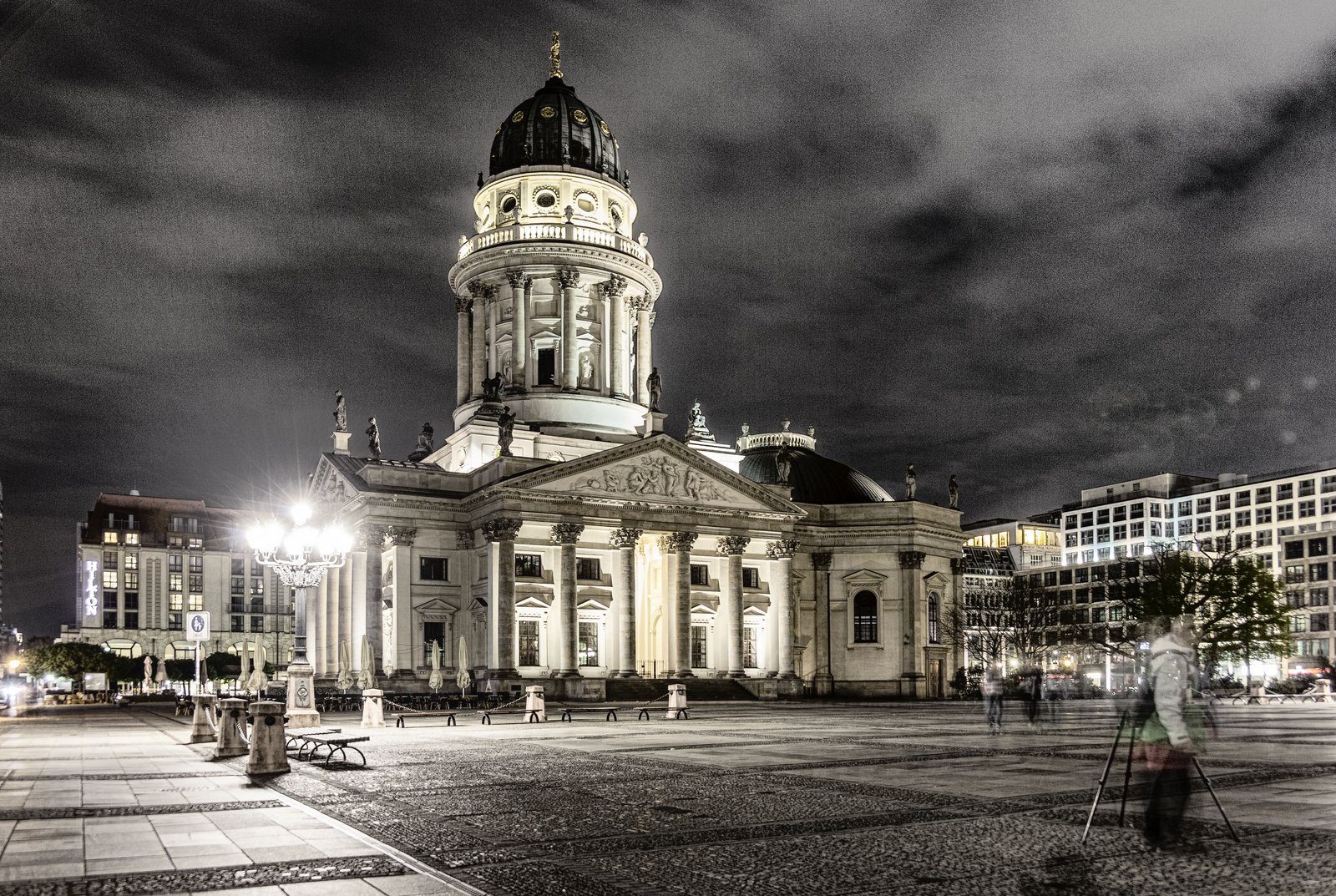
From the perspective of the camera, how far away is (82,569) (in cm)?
19475

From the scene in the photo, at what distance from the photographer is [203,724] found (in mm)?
37219

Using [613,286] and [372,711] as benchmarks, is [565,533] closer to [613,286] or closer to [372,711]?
[613,286]

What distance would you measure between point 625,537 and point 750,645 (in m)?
13.1

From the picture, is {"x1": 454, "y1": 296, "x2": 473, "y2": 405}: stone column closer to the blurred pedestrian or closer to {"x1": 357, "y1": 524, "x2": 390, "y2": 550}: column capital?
{"x1": 357, "y1": 524, "x2": 390, "y2": 550}: column capital

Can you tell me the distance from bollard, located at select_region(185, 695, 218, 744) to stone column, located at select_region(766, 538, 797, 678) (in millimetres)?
49056

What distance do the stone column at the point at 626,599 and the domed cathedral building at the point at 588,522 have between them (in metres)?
0.14

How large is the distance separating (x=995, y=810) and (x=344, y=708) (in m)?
50.7

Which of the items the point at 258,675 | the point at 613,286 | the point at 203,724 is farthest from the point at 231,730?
the point at 613,286

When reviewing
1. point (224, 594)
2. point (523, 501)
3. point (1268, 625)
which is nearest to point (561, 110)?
point (523, 501)

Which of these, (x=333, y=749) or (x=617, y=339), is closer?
(x=333, y=749)

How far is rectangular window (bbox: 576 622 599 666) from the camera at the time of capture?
75375 mm

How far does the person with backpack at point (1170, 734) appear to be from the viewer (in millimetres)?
13836

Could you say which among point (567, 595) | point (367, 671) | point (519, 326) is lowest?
point (367, 671)

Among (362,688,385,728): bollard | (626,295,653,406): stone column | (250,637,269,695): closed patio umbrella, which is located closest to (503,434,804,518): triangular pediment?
(626,295,653,406): stone column
